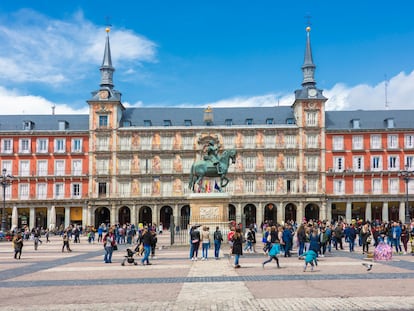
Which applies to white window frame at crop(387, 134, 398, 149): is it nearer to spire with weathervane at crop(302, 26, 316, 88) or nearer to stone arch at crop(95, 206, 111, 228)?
spire with weathervane at crop(302, 26, 316, 88)

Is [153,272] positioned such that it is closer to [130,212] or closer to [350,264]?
[350,264]

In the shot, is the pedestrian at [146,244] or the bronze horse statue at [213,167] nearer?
the pedestrian at [146,244]

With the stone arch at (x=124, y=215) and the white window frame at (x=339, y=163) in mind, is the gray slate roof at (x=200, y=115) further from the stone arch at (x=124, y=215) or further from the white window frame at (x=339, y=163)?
the stone arch at (x=124, y=215)

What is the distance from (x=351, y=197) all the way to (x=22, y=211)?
43.0m

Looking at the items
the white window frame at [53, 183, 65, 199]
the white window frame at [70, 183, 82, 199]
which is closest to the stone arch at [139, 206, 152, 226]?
the white window frame at [70, 183, 82, 199]

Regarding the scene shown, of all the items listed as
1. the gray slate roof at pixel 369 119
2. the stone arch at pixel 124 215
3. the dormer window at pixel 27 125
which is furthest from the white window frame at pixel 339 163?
the dormer window at pixel 27 125

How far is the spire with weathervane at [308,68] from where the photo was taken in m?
71.9

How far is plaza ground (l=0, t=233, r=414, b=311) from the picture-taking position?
36.8ft

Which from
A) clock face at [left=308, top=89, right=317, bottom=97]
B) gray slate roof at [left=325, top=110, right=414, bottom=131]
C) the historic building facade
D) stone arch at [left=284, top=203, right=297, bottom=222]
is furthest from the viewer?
stone arch at [left=284, top=203, right=297, bottom=222]

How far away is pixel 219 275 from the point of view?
53.1 ft

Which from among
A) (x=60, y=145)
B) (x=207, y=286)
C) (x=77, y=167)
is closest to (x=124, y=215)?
(x=77, y=167)

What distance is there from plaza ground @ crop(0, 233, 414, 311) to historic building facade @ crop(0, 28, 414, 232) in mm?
47422

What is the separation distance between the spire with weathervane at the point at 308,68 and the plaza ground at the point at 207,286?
53.3 m

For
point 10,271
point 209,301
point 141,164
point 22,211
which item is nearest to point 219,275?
point 209,301
